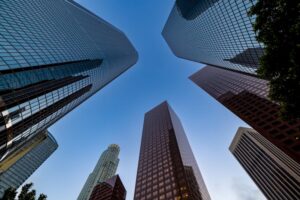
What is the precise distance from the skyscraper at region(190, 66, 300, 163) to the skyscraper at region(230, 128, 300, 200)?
24334 millimetres

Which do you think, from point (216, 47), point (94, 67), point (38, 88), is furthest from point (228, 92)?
point (38, 88)

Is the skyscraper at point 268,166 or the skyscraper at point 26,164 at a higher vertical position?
the skyscraper at point 26,164

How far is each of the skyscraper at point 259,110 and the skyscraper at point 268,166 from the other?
24334 mm

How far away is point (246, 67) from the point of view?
2670 inches

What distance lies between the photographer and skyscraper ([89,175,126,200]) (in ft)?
360

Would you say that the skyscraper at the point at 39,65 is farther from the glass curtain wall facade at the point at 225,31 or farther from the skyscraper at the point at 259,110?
the glass curtain wall facade at the point at 225,31

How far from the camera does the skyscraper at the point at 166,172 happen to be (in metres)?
88.8

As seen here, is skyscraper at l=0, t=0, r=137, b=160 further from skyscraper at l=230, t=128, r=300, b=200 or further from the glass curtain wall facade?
skyscraper at l=230, t=128, r=300, b=200

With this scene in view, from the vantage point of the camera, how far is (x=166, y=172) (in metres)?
105

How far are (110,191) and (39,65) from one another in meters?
84.6

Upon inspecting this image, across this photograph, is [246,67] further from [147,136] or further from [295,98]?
[147,136]

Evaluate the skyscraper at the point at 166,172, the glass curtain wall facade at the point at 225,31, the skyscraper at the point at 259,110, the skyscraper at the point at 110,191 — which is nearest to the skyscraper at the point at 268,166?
the skyscraper at the point at 259,110

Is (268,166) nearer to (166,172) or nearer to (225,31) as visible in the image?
(166,172)

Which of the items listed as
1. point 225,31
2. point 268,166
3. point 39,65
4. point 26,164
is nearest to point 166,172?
point 268,166
